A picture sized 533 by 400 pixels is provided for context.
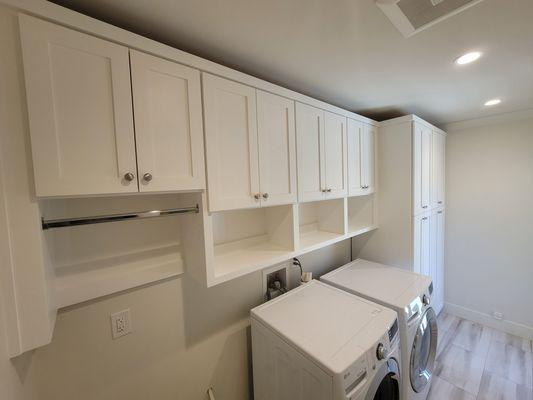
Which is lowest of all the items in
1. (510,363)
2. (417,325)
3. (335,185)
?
(510,363)

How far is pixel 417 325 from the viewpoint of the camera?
1.48 metres

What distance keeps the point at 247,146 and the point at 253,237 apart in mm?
703

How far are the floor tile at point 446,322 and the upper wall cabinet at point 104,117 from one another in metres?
3.32

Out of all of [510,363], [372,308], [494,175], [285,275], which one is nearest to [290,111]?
[285,275]

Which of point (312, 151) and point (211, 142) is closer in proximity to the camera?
point (211, 142)

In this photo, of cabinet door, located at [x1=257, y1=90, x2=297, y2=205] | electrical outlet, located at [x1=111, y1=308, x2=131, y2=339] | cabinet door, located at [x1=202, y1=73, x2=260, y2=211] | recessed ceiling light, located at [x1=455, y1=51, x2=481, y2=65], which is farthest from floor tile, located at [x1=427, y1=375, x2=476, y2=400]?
recessed ceiling light, located at [x1=455, y1=51, x2=481, y2=65]

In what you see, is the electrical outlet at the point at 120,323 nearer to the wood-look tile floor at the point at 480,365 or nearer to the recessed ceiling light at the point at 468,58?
the recessed ceiling light at the point at 468,58

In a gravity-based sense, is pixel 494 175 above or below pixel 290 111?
below

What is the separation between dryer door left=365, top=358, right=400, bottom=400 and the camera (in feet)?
3.56

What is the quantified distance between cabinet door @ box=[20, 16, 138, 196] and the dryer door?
1.43 m

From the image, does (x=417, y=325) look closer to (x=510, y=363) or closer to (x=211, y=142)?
(x=510, y=363)

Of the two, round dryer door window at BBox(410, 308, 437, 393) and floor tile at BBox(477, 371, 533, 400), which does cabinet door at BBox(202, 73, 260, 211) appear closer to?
round dryer door window at BBox(410, 308, 437, 393)

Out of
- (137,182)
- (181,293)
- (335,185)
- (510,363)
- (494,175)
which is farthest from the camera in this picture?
(494,175)

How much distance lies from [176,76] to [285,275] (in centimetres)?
152
